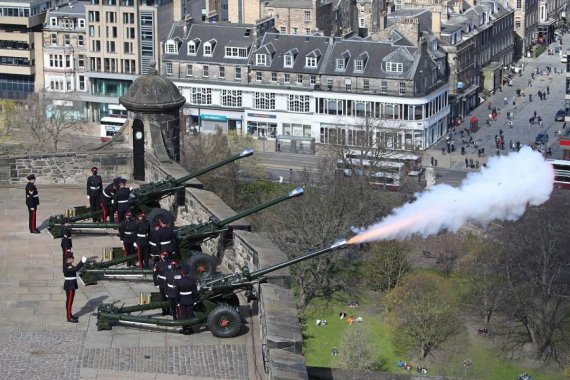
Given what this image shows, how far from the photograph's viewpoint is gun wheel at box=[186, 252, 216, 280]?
109 ft

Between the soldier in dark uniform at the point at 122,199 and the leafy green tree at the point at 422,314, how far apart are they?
6112 cm

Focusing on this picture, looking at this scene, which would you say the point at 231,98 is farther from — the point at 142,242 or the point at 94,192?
the point at 142,242

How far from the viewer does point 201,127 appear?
161 m

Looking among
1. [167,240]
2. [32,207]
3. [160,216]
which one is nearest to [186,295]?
[167,240]

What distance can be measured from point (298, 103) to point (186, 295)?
12877 centimetres

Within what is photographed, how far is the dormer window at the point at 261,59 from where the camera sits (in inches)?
6255

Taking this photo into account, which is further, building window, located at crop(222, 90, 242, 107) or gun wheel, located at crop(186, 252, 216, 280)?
building window, located at crop(222, 90, 242, 107)

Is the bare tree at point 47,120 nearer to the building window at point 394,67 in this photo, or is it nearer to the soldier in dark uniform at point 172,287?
the building window at point 394,67

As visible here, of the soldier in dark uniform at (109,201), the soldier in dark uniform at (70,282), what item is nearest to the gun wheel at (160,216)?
the soldier in dark uniform at (109,201)

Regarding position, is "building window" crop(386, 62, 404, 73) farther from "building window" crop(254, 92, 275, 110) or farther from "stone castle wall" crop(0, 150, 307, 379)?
"stone castle wall" crop(0, 150, 307, 379)

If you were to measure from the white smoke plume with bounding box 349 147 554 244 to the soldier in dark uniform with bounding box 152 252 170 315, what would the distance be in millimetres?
5171

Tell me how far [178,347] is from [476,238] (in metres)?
89.5

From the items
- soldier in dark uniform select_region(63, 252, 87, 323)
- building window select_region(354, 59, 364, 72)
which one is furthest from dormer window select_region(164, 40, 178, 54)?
soldier in dark uniform select_region(63, 252, 87, 323)

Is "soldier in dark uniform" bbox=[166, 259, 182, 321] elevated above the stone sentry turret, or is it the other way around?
the stone sentry turret
